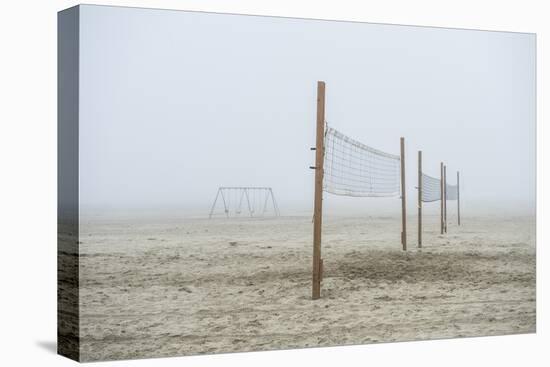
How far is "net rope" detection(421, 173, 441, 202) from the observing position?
372 inches

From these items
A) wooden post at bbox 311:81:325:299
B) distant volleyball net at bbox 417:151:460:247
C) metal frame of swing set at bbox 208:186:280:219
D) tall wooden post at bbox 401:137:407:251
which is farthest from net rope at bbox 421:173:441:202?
metal frame of swing set at bbox 208:186:280:219

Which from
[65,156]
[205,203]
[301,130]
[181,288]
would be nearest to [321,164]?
[301,130]

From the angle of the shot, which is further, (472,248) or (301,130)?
(472,248)

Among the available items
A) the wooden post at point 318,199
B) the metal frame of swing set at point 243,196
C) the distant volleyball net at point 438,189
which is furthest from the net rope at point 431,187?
the metal frame of swing set at point 243,196

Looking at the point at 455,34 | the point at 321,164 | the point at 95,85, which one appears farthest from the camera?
the point at 455,34

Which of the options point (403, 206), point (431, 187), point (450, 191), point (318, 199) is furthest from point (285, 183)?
point (450, 191)

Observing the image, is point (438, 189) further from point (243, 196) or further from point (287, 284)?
point (243, 196)

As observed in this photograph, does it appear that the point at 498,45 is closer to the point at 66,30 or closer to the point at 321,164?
the point at 321,164

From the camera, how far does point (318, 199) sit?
868 cm

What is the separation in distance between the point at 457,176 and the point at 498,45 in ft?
4.26

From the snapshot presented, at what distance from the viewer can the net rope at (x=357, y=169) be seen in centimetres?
881

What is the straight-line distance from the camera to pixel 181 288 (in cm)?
819

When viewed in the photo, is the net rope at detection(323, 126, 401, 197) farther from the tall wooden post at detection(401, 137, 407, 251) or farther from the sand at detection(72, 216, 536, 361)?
the sand at detection(72, 216, 536, 361)

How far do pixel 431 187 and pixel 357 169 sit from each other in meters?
0.80
